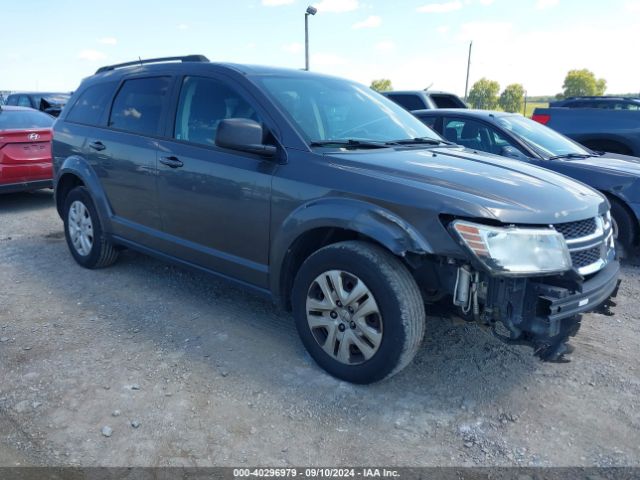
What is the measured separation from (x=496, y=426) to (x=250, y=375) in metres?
1.41

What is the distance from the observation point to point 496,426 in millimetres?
2680

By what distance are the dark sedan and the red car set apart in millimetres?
5455

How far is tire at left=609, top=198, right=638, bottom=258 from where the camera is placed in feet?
17.3

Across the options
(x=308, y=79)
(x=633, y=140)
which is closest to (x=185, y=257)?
(x=308, y=79)

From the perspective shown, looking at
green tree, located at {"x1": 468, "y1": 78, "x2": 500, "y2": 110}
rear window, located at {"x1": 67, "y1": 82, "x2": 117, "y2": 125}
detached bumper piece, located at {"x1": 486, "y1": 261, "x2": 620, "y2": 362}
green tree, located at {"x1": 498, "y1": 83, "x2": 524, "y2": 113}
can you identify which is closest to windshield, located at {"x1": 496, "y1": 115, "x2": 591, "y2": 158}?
detached bumper piece, located at {"x1": 486, "y1": 261, "x2": 620, "y2": 362}

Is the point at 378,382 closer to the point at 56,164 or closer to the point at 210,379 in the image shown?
the point at 210,379

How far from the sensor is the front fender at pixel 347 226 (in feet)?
8.67

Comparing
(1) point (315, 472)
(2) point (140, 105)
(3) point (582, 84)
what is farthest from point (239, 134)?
(3) point (582, 84)

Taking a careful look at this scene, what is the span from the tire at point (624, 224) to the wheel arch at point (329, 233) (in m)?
3.59

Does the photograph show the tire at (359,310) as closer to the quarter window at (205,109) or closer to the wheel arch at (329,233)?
the wheel arch at (329,233)

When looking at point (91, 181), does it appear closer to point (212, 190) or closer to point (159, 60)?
point (159, 60)

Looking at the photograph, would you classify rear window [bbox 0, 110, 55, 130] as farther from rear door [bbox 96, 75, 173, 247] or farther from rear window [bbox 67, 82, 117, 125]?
rear door [bbox 96, 75, 173, 247]

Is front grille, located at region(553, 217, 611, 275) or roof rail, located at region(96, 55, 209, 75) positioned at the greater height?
roof rail, located at region(96, 55, 209, 75)


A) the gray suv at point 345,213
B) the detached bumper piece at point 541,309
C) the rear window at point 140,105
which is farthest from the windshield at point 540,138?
the rear window at point 140,105
